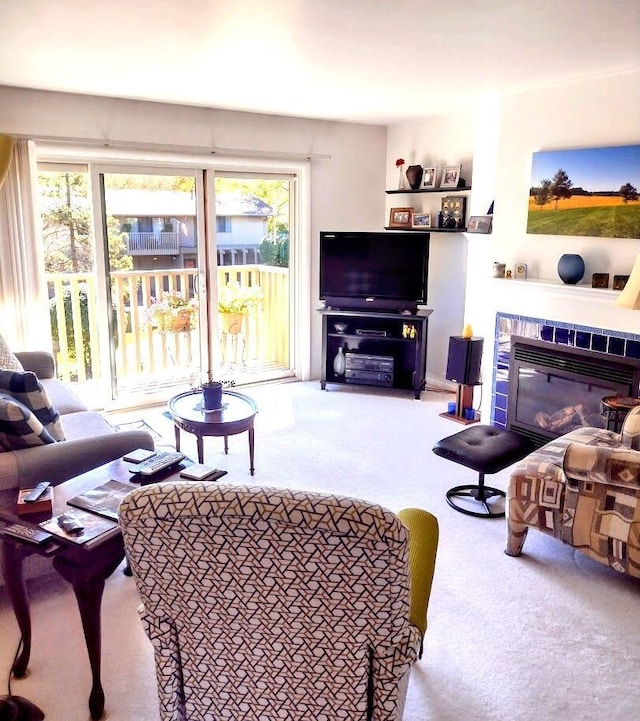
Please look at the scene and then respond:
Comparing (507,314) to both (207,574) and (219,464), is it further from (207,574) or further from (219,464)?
(207,574)

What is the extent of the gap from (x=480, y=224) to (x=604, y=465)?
8.72ft

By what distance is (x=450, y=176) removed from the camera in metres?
5.15

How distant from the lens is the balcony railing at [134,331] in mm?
4914

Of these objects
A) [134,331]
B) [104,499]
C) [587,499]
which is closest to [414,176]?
[134,331]

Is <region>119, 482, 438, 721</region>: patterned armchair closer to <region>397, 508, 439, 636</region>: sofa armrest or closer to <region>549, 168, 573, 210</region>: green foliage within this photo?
<region>397, 508, 439, 636</region>: sofa armrest

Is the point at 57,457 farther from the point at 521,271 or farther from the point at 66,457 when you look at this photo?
the point at 521,271

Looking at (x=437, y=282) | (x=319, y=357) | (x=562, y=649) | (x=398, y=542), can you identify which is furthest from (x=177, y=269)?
(x=398, y=542)

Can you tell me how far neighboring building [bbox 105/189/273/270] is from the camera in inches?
189

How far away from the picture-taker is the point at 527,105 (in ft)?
13.5

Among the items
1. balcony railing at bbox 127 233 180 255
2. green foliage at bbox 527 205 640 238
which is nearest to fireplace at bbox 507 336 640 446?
green foliage at bbox 527 205 640 238

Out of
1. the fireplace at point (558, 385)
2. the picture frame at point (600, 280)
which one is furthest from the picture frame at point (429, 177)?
the picture frame at point (600, 280)

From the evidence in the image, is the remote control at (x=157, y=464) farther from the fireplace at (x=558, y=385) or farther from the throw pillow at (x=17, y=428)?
the fireplace at (x=558, y=385)

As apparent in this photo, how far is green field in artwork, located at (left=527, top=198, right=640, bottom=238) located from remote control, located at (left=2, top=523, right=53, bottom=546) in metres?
3.37

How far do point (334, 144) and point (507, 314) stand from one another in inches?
90.2
